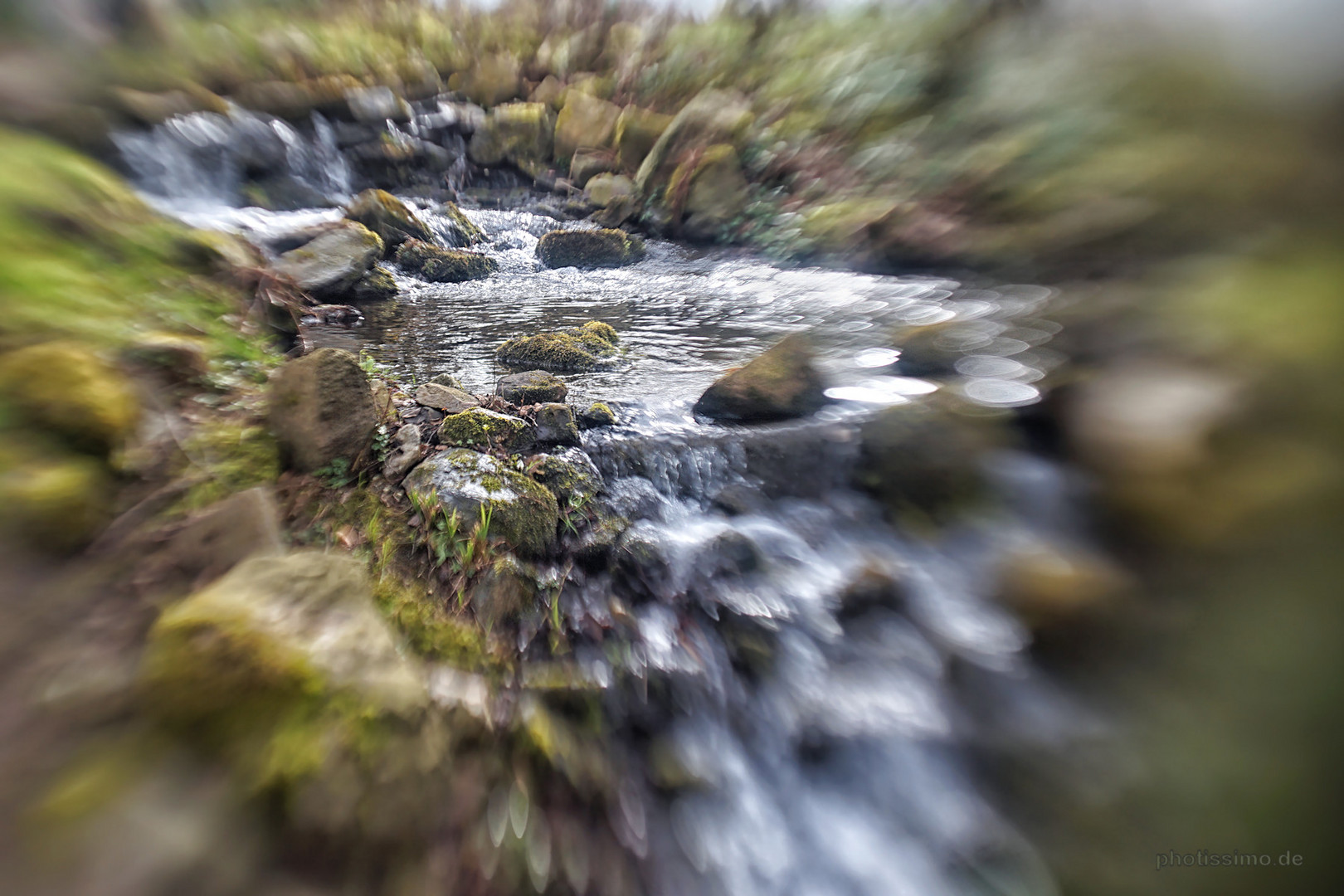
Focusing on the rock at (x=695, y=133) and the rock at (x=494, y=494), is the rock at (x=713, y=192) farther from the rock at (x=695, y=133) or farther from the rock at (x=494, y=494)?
the rock at (x=494, y=494)

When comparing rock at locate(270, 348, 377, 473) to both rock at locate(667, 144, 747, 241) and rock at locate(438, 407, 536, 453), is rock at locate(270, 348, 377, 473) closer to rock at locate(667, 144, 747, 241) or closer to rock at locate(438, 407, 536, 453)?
rock at locate(438, 407, 536, 453)

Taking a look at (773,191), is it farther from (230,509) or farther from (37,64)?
(230,509)

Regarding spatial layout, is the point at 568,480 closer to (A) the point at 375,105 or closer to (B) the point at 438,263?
(B) the point at 438,263

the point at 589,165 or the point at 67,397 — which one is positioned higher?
the point at 589,165

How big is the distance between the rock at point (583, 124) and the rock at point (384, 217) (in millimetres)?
7004

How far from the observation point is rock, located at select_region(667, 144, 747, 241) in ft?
32.8

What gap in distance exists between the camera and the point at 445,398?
3.33 meters

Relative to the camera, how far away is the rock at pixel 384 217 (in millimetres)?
8883

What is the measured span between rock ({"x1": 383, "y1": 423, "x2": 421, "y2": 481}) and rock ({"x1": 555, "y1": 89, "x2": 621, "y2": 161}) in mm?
13909

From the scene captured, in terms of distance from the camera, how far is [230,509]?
187 cm

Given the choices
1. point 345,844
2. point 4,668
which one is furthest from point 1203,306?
point 4,668

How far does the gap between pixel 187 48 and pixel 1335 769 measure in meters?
13.6

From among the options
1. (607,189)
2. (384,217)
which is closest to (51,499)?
(384,217)

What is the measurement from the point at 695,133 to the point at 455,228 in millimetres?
5627
